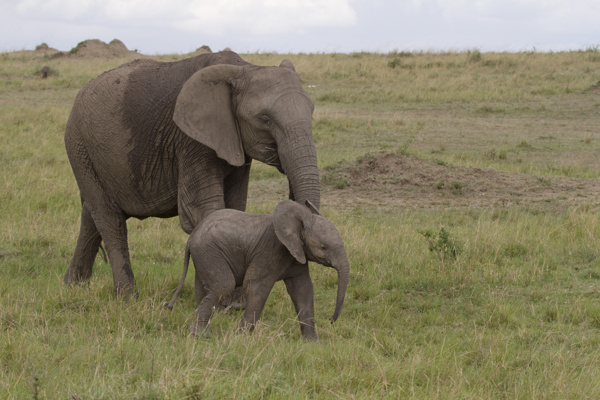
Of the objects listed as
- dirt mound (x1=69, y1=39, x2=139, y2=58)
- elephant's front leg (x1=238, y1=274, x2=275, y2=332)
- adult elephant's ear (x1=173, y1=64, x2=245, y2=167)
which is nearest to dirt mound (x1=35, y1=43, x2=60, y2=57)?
dirt mound (x1=69, y1=39, x2=139, y2=58)

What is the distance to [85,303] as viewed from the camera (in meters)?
5.91

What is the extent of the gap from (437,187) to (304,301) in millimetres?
6113

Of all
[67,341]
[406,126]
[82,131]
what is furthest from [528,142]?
[67,341]

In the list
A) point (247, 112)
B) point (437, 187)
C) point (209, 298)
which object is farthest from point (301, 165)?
point (437, 187)

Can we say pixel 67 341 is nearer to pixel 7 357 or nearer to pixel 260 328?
pixel 7 357

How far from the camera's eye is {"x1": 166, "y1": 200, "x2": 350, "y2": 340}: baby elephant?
16.4 ft

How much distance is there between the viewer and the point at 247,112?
215 inches

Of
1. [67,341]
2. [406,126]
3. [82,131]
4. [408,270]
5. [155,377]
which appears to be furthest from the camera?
[406,126]

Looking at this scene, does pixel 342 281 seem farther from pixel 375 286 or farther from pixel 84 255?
pixel 84 255

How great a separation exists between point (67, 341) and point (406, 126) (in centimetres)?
1291

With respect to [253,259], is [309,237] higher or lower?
higher

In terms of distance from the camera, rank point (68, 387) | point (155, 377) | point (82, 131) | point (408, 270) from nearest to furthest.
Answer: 1. point (68, 387)
2. point (155, 377)
3. point (82, 131)
4. point (408, 270)

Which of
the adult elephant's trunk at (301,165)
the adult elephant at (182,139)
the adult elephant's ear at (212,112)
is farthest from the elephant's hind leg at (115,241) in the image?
the adult elephant's trunk at (301,165)

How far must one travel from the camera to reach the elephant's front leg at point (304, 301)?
5.21m
